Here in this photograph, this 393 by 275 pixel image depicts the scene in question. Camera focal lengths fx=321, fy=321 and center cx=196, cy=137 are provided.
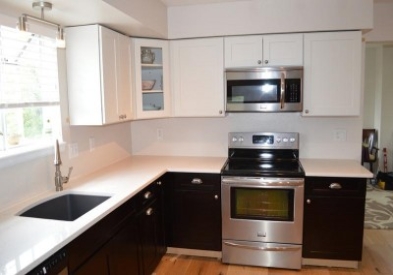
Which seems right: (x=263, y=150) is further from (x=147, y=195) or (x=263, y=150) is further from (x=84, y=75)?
(x=84, y=75)

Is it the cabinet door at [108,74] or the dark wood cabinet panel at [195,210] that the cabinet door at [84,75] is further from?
the dark wood cabinet panel at [195,210]

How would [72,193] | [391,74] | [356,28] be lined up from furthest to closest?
[391,74], [356,28], [72,193]

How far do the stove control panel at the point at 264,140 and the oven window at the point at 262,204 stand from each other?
604mm

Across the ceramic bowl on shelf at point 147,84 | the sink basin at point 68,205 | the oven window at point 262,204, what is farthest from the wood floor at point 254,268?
the ceramic bowl on shelf at point 147,84

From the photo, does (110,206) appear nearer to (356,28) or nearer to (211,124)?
(211,124)

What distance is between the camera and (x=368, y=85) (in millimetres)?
5848

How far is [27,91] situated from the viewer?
84.7 inches

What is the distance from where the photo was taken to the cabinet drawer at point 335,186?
2.67 m

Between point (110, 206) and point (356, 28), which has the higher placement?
point (356, 28)

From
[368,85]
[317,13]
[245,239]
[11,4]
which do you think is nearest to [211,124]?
[245,239]

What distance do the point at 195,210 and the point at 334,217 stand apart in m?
1.20

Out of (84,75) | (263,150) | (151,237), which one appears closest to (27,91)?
(84,75)

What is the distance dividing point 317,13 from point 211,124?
1.45 m

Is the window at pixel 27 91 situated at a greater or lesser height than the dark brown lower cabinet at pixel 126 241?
greater
